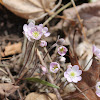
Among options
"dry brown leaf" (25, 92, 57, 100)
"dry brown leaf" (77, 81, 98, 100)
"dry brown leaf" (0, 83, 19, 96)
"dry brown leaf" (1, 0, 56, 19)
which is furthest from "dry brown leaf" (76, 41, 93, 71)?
"dry brown leaf" (0, 83, 19, 96)

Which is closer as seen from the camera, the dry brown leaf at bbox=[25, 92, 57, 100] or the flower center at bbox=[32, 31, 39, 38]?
the flower center at bbox=[32, 31, 39, 38]

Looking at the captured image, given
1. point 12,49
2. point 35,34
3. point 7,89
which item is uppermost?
point 35,34

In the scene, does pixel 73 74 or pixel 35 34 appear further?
pixel 73 74

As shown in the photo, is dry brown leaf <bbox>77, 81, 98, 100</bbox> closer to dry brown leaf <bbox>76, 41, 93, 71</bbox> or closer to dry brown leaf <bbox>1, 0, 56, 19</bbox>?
dry brown leaf <bbox>76, 41, 93, 71</bbox>

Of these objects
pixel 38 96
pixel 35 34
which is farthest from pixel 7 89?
pixel 35 34

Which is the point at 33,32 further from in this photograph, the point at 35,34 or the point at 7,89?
the point at 7,89

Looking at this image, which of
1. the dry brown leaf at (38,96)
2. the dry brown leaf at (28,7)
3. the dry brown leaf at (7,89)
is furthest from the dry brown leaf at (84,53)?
the dry brown leaf at (7,89)
